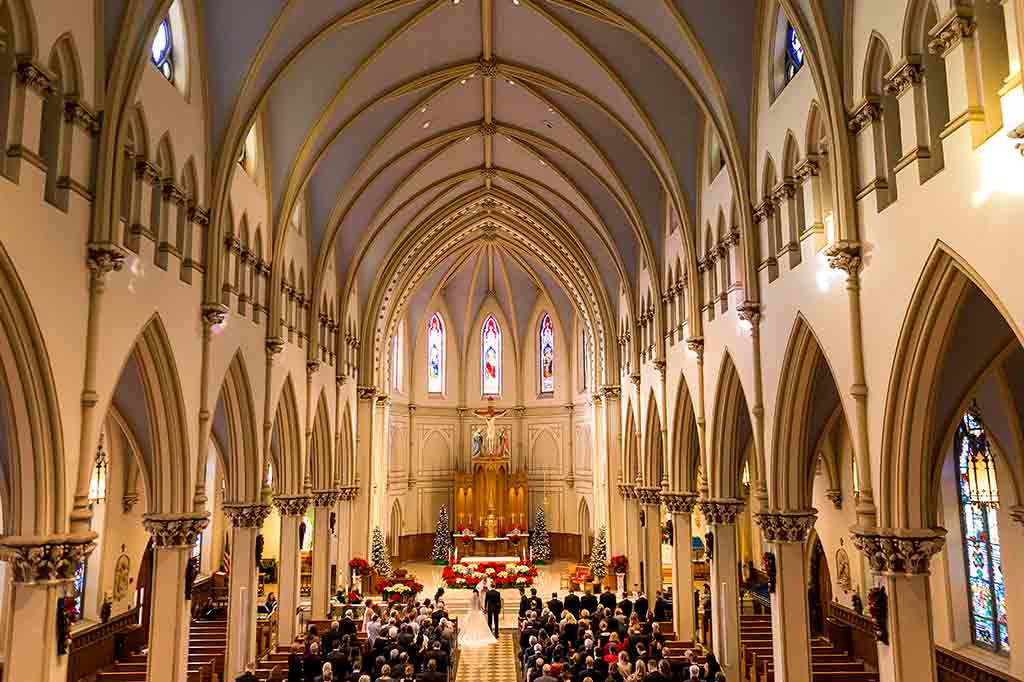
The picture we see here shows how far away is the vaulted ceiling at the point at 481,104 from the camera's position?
17.1 metres

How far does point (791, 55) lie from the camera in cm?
1562

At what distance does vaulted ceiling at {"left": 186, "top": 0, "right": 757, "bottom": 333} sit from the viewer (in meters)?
17.1

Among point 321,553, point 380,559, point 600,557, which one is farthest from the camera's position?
point 380,559

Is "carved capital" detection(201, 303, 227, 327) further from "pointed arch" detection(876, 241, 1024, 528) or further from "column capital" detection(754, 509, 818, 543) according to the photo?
"pointed arch" detection(876, 241, 1024, 528)

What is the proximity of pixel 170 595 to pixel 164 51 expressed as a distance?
1030cm

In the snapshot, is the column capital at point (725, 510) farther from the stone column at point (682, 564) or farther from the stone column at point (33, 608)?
the stone column at point (33, 608)

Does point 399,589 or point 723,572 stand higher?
point 723,572

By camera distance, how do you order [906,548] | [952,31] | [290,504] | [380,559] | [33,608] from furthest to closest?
[380,559] < [290,504] < [906,548] < [33,608] < [952,31]

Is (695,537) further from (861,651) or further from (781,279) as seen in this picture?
(781,279)

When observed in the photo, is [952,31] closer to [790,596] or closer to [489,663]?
[790,596]

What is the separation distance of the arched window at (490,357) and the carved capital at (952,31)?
38.3 metres

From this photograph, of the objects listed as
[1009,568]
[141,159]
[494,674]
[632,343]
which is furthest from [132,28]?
[632,343]

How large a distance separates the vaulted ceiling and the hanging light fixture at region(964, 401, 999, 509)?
7975 mm

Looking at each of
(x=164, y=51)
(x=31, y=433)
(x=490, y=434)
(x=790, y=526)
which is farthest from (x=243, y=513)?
(x=490, y=434)
